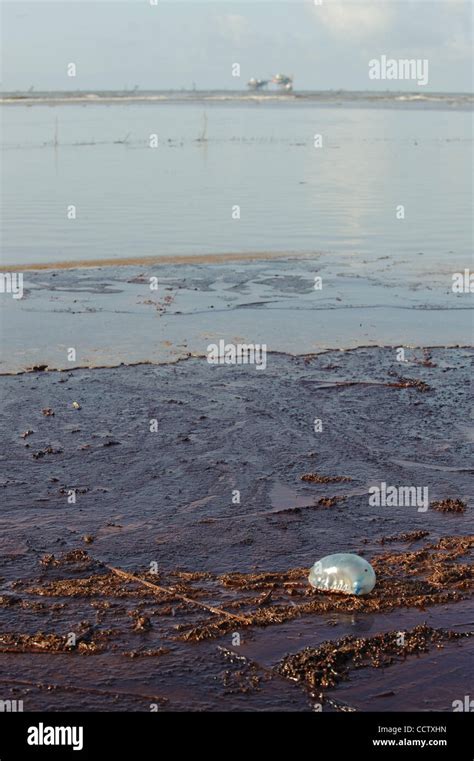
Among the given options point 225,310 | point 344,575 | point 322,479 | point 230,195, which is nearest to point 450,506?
point 322,479

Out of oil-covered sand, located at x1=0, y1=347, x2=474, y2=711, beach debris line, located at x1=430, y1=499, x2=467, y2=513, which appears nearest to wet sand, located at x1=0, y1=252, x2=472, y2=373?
oil-covered sand, located at x1=0, y1=347, x2=474, y2=711

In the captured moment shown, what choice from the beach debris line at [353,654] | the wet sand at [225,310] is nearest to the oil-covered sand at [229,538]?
the beach debris line at [353,654]

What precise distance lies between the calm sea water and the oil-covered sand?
917 cm

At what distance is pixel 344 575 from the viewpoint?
20.3 feet

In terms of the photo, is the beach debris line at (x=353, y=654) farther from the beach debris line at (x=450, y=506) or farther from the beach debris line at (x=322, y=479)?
the beach debris line at (x=322, y=479)

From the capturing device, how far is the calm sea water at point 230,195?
20953mm

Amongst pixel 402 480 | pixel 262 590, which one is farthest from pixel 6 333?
pixel 262 590

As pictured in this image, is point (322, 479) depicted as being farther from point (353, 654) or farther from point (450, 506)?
point (353, 654)

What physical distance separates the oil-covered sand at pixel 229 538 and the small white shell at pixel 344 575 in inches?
2.9

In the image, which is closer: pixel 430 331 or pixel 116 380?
pixel 116 380

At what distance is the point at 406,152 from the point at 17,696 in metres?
44.0

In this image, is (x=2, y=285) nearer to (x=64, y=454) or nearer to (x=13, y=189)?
(x=64, y=454)

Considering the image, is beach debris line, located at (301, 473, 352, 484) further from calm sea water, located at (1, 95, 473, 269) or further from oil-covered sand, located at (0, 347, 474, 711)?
calm sea water, located at (1, 95, 473, 269)
